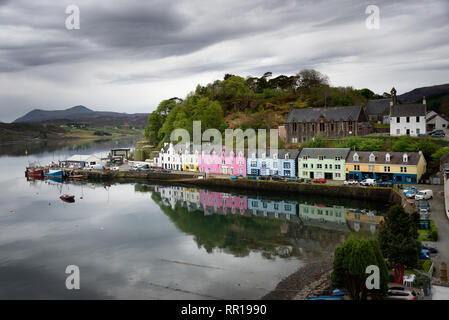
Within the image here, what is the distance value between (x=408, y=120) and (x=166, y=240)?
35.6m

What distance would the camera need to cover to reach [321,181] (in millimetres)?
41094

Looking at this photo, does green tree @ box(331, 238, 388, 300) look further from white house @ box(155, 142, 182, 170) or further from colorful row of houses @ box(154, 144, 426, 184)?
white house @ box(155, 142, 182, 170)

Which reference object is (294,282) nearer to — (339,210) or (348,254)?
(348,254)

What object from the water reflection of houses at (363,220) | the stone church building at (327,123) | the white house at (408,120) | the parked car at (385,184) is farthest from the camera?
the stone church building at (327,123)

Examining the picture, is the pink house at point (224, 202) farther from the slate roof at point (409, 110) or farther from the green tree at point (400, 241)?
the slate roof at point (409, 110)

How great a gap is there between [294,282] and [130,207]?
2459 centimetres

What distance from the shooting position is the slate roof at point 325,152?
42.0 meters

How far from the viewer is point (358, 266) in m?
14.9

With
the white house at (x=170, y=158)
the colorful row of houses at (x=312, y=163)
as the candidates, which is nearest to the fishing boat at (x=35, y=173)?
the white house at (x=170, y=158)

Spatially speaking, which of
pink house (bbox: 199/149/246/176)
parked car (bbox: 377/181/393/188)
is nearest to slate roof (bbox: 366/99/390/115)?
parked car (bbox: 377/181/393/188)

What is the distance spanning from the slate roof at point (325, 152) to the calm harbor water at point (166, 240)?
18.9 ft

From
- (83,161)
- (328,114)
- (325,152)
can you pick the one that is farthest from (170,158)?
(325,152)

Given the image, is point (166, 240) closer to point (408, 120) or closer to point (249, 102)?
point (408, 120)

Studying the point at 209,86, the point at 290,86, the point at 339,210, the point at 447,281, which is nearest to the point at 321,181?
the point at 339,210
